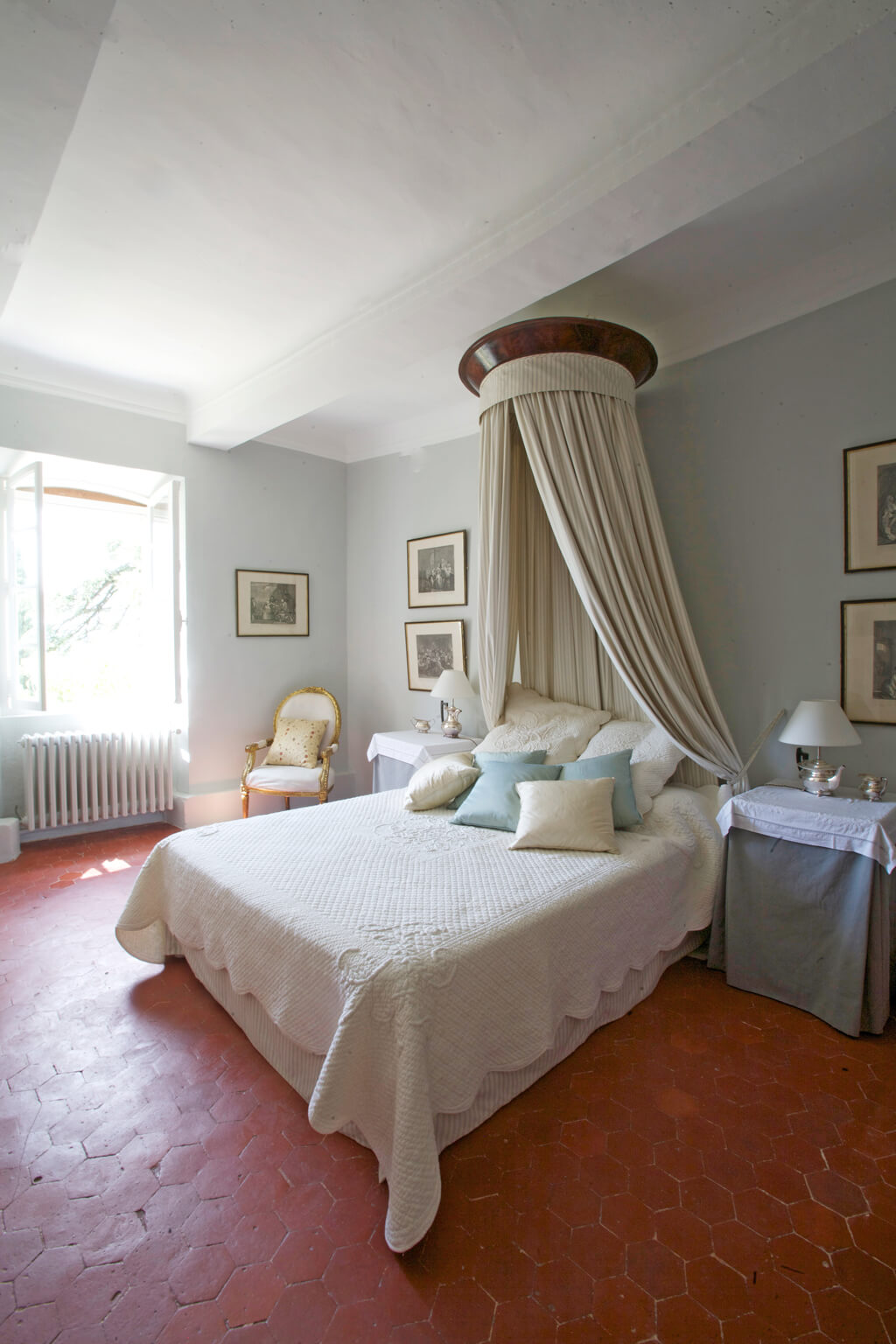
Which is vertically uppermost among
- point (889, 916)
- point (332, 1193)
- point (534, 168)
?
point (534, 168)

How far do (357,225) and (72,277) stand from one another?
1.47 metres

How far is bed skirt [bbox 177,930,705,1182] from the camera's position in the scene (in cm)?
183

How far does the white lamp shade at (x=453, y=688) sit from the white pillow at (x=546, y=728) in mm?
629

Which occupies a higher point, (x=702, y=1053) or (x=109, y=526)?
(x=109, y=526)

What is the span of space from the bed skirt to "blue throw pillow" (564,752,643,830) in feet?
1.80

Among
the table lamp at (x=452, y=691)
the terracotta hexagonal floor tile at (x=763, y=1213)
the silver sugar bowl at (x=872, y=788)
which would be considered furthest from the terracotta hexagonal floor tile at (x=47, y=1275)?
the table lamp at (x=452, y=691)

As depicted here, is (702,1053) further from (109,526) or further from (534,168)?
(109,526)

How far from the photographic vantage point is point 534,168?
2203mm

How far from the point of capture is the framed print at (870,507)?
8.71 ft

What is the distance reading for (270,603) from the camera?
5176 mm

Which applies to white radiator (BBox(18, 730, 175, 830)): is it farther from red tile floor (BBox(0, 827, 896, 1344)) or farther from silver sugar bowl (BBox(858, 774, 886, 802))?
silver sugar bowl (BBox(858, 774, 886, 802))

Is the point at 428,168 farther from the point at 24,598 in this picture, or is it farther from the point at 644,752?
the point at 24,598

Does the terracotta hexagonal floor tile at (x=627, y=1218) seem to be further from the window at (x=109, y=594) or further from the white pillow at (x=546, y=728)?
the window at (x=109, y=594)

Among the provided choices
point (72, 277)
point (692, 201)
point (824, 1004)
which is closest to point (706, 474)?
point (692, 201)
